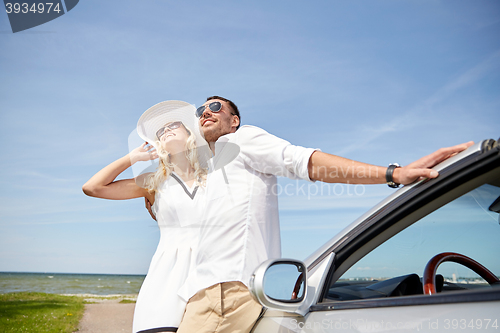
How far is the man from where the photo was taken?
180cm

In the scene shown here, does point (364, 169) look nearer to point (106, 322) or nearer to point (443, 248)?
point (443, 248)

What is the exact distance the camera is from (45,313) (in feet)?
53.3

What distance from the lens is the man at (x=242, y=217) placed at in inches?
71.0

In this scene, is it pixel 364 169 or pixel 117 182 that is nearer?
pixel 364 169

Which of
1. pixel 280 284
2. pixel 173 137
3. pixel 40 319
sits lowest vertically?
pixel 40 319

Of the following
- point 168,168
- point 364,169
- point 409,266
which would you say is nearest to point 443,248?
point 409,266

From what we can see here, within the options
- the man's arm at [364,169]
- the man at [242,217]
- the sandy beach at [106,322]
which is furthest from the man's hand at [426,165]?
the sandy beach at [106,322]

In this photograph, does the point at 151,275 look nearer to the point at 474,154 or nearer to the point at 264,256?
the point at 264,256

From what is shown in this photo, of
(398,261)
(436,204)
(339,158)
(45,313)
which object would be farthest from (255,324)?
(45,313)

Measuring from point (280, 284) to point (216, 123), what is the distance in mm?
1608

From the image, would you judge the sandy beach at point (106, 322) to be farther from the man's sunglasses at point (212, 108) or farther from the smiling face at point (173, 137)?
the man's sunglasses at point (212, 108)

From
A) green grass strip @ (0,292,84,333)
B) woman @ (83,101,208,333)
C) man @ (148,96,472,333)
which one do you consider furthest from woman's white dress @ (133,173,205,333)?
green grass strip @ (0,292,84,333)

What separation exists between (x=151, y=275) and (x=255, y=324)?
852mm

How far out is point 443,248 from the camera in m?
1.40
